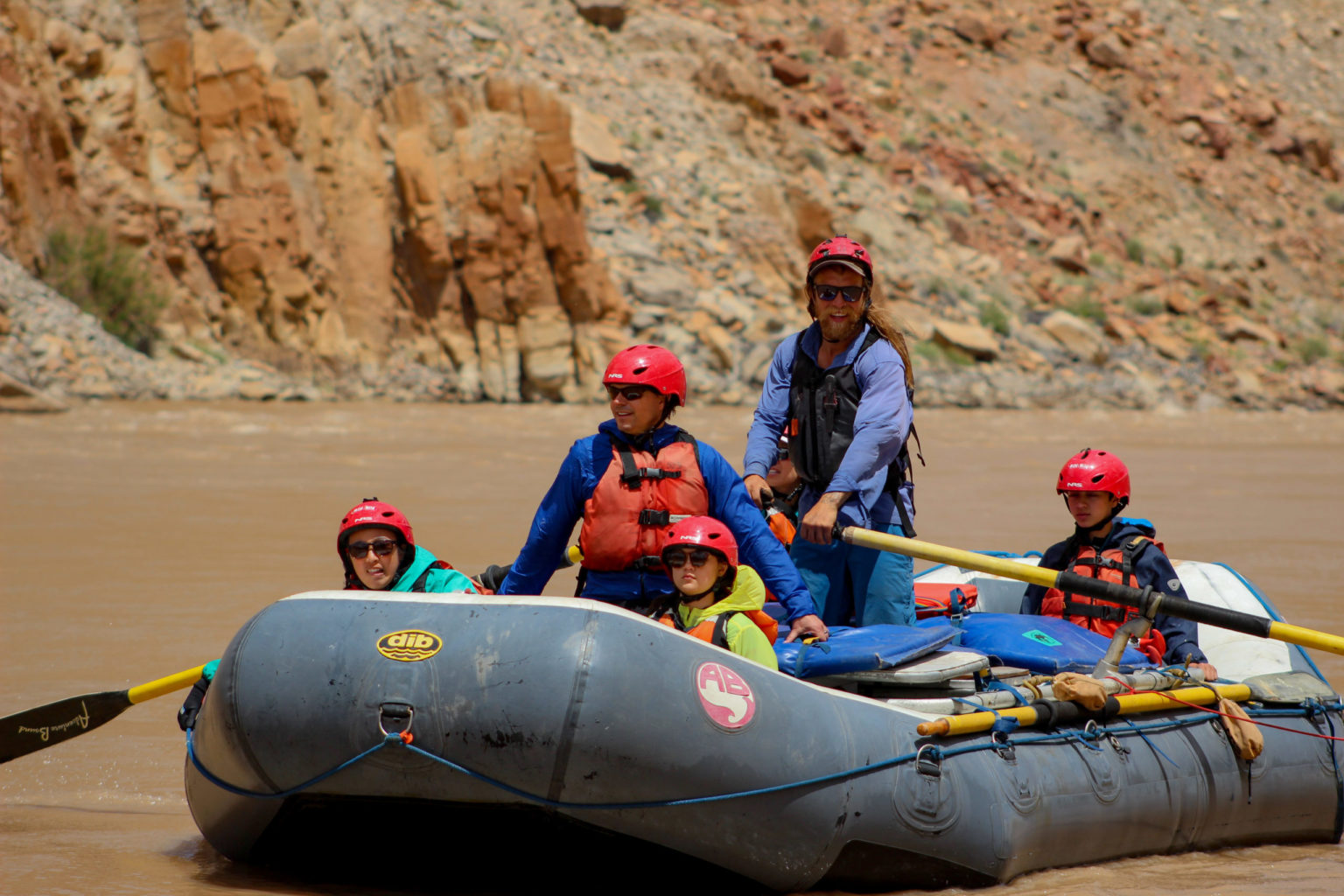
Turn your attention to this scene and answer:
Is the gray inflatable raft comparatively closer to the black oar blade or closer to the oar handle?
the oar handle

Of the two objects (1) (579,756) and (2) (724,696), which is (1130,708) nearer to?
(2) (724,696)

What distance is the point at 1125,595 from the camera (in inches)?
171

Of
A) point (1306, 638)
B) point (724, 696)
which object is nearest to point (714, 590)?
point (724, 696)

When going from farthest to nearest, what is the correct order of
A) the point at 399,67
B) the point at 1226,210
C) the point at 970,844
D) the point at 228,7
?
the point at 1226,210 < the point at 399,67 < the point at 228,7 < the point at 970,844

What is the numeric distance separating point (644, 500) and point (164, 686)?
166 cm

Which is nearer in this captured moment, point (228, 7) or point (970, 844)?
point (970, 844)

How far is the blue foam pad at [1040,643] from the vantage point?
15.6 feet

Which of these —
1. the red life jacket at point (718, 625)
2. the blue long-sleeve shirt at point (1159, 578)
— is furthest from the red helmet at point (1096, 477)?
the red life jacket at point (718, 625)

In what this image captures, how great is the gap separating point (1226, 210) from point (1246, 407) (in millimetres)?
10996

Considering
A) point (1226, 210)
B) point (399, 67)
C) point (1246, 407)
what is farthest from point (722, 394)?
point (1226, 210)

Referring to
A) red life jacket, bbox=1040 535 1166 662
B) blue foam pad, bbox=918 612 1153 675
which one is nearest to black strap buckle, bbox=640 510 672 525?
blue foam pad, bbox=918 612 1153 675

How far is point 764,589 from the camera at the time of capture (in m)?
4.32

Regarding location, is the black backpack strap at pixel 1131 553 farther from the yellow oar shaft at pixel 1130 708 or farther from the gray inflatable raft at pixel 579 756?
the gray inflatable raft at pixel 579 756

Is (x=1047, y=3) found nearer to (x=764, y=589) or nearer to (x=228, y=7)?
(x=228, y=7)
